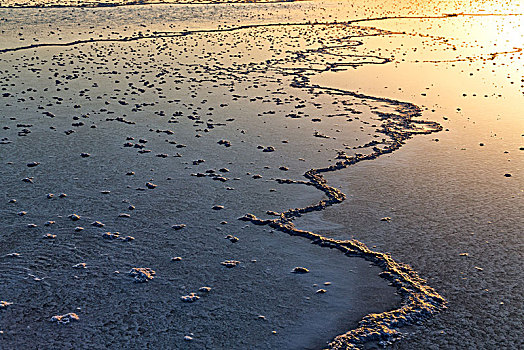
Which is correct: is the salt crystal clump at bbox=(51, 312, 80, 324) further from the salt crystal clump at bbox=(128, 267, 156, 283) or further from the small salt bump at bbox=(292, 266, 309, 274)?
the small salt bump at bbox=(292, 266, 309, 274)

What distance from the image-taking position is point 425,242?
905cm

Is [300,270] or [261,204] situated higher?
[261,204]

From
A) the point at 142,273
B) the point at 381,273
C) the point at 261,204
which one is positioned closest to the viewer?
the point at 142,273

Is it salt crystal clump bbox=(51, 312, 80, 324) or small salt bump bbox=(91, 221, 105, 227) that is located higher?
small salt bump bbox=(91, 221, 105, 227)

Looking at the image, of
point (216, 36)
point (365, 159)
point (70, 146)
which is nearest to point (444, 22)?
point (216, 36)

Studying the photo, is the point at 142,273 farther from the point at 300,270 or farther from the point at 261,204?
the point at 261,204

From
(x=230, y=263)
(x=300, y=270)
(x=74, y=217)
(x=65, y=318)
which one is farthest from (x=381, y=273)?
(x=74, y=217)

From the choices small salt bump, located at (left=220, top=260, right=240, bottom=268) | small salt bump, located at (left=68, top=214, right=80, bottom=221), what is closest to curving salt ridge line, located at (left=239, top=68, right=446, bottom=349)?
small salt bump, located at (left=220, top=260, right=240, bottom=268)

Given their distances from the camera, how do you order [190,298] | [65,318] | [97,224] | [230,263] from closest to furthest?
[65,318], [190,298], [230,263], [97,224]

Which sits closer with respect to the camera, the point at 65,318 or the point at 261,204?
the point at 65,318

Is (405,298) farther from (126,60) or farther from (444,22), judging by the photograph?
(444,22)

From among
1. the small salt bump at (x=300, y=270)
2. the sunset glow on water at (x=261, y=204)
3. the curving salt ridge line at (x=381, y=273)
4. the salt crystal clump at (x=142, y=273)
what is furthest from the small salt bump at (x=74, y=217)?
the small salt bump at (x=300, y=270)

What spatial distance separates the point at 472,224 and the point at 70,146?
9.19 metres

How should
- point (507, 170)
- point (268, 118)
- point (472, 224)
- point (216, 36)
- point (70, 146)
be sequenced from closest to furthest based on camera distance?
1. point (472, 224)
2. point (507, 170)
3. point (70, 146)
4. point (268, 118)
5. point (216, 36)
